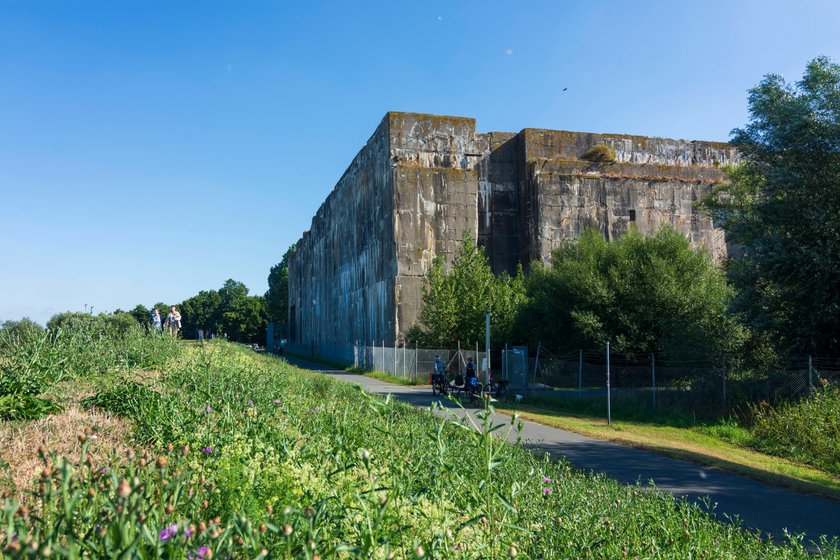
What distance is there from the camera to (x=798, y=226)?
18.4 m

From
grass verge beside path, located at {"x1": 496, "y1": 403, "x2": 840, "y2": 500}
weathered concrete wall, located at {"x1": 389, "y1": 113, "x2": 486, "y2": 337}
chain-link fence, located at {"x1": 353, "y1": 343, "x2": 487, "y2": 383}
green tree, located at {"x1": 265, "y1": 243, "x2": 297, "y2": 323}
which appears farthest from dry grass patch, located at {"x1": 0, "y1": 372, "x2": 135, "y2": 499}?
green tree, located at {"x1": 265, "y1": 243, "x2": 297, "y2": 323}

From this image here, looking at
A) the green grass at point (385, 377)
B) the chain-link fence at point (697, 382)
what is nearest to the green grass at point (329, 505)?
the chain-link fence at point (697, 382)

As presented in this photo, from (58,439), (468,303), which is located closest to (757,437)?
(58,439)

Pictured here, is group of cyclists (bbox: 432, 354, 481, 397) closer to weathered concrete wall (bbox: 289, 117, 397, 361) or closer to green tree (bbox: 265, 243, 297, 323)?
weathered concrete wall (bbox: 289, 117, 397, 361)

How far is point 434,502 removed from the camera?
4680 mm

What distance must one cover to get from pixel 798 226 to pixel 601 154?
83.5 ft

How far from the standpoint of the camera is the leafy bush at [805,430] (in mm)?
13680

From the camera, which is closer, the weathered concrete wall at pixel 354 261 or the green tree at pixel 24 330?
the green tree at pixel 24 330

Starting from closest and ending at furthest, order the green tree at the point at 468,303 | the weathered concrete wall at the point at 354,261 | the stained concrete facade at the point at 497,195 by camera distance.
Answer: the green tree at the point at 468,303 → the stained concrete facade at the point at 497,195 → the weathered concrete wall at the point at 354,261

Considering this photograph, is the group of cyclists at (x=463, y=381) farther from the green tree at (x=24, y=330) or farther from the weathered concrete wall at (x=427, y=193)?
the weathered concrete wall at (x=427, y=193)

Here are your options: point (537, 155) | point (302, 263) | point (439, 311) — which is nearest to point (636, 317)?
point (439, 311)

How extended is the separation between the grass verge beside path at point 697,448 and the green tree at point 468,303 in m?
14.3

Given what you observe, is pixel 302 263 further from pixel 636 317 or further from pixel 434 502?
pixel 434 502

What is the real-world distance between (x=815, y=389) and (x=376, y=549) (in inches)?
620
